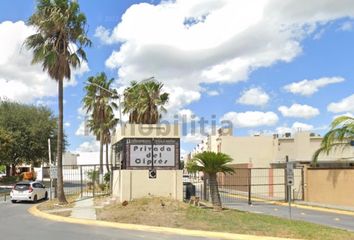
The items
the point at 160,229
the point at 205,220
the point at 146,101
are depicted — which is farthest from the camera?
the point at 146,101

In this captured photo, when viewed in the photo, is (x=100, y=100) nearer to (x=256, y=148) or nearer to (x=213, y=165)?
(x=256, y=148)

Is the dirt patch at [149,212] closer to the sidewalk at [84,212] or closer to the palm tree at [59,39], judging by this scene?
the sidewalk at [84,212]

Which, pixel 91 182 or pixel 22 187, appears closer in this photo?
pixel 22 187

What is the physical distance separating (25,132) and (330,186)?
3910 cm

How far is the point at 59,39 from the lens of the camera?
27328 mm

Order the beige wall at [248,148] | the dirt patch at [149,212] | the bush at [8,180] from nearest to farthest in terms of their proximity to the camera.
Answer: the dirt patch at [149,212]
the bush at [8,180]
the beige wall at [248,148]

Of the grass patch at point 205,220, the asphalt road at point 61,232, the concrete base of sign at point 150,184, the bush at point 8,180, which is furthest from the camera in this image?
the bush at point 8,180

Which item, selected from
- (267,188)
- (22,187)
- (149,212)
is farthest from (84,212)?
(267,188)

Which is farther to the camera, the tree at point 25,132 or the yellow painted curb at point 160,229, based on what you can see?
the tree at point 25,132

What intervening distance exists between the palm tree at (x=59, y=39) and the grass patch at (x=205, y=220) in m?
7.41

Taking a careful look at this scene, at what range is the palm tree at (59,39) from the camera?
87.7 ft

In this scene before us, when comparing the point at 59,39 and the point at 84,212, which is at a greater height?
the point at 59,39

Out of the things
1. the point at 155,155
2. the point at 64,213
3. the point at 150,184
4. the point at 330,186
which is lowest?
the point at 64,213

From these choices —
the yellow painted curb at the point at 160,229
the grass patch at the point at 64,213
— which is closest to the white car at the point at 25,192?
the grass patch at the point at 64,213
